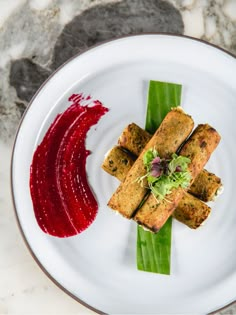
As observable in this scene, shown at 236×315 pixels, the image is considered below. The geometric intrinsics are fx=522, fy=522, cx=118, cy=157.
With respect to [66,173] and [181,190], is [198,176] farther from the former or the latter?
[66,173]

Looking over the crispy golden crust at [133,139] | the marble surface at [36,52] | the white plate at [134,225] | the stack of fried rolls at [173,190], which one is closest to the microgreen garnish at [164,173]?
the stack of fried rolls at [173,190]

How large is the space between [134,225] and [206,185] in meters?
0.32

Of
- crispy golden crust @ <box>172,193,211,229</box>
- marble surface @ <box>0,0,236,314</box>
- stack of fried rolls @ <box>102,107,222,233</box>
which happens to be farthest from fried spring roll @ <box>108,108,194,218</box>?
marble surface @ <box>0,0,236,314</box>

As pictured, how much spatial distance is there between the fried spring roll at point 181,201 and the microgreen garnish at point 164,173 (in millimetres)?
148

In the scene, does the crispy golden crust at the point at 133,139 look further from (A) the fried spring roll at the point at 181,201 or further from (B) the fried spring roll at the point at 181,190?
(B) the fried spring roll at the point at 181,190

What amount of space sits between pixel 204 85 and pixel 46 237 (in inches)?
33.2

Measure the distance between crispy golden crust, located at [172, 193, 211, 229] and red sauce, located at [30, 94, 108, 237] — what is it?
1.13ft

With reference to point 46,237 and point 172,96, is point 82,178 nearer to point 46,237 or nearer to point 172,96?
point 46,237

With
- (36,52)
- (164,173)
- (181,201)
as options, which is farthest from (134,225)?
(36,52)

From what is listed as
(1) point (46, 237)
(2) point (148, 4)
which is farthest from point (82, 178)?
(2) point (148, 4)

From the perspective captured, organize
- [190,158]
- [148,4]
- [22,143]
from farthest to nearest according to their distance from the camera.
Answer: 1. [148,4]
2. [22,143]
3. [190,158]

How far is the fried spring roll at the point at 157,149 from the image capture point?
1.83m

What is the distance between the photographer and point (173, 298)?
203cm

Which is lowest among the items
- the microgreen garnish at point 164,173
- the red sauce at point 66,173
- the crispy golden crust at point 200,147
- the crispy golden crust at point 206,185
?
the red sauce at point 66,173
